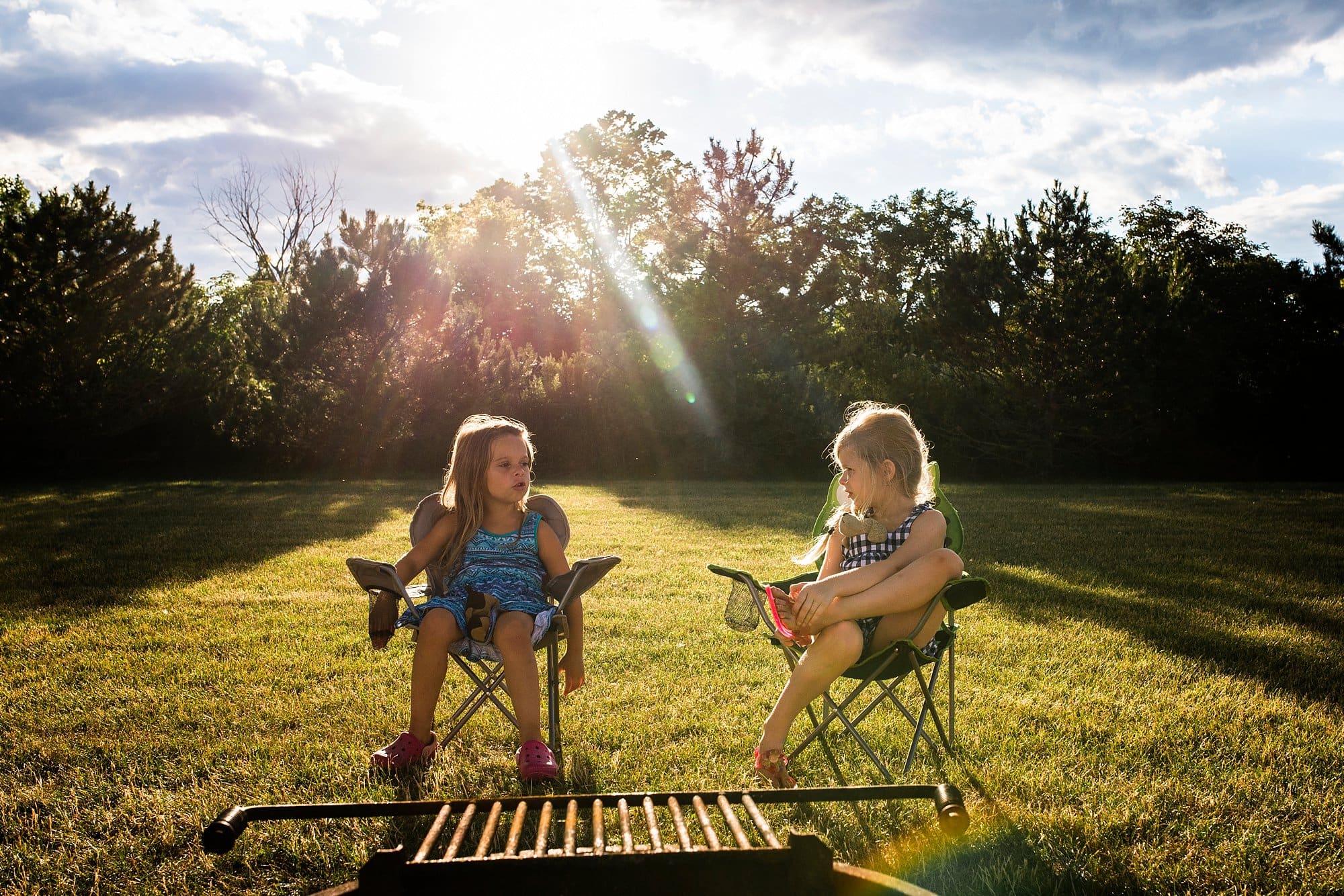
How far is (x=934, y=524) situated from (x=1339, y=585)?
4.86 m

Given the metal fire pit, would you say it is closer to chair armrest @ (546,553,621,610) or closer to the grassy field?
the grassy field

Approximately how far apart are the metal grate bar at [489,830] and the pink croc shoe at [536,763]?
3.22 feet

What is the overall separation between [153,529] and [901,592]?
8.12m

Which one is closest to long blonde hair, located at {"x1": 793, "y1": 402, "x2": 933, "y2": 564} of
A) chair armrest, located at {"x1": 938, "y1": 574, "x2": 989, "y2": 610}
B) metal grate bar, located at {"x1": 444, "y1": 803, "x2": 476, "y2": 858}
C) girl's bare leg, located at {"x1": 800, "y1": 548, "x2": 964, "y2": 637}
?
girl's bare leg, located at {"x1": 800, "y1": 548, "x2": 964, "y2": 637}

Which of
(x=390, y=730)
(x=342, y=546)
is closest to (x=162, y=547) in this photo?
(x=342, y=546)

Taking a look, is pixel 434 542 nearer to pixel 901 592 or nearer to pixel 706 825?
pixel 901 592

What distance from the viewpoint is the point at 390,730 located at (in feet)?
10.6

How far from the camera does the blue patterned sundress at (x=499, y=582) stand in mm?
2891

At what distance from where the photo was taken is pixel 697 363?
1719 centimetres

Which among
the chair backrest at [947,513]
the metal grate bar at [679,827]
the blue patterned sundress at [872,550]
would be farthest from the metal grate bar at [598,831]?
the chair backrest at [947,513]

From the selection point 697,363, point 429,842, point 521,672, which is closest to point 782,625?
point 521,672

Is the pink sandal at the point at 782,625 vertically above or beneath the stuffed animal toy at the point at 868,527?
beneath

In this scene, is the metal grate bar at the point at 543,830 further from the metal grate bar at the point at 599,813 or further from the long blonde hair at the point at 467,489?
the long blonde hair at the point at 467,489

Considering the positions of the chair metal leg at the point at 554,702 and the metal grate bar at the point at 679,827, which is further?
the chair metal leg at the point at 554,702
